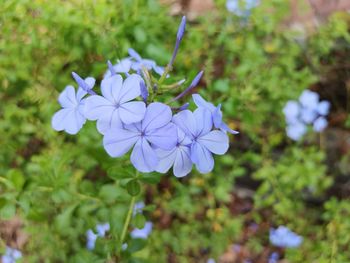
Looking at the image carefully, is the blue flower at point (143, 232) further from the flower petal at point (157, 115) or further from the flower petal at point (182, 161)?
the flower petal at point (157, 115)

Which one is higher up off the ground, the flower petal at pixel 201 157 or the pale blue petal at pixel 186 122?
the pale blue petal at pixel 186 122

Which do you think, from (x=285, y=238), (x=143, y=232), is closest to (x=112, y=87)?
(x=143, y=232)

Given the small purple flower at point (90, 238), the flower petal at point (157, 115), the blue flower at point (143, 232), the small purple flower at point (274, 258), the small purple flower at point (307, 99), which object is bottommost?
the small purple flower at point (274, 258)

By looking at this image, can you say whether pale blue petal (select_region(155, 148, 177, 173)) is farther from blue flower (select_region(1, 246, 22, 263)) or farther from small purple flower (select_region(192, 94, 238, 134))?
blue flower (select_region(1, 246, 22, 263))

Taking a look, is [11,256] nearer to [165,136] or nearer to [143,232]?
[143,232]

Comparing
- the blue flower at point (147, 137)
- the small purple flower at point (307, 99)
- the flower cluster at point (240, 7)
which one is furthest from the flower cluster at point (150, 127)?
the small purple flower at point (307, 99)

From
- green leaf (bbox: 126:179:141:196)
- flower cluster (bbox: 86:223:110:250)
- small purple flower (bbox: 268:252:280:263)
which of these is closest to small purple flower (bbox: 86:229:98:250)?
flower cluster (bbox: 86:223:110:250)
